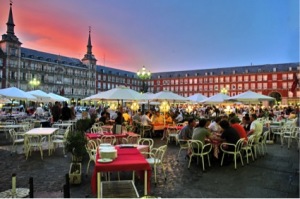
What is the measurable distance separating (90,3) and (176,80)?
2698 inches

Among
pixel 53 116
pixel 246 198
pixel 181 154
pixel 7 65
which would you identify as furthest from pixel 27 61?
pixel 246 198

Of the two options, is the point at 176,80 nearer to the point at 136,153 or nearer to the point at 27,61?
the point at 27,61

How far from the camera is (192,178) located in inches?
217

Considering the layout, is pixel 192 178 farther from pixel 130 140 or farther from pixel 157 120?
pixel 157 120

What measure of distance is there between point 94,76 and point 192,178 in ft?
231

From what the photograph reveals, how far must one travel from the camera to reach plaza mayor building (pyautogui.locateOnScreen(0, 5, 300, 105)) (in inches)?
2069

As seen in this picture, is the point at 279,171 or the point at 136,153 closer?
the point at 136,153

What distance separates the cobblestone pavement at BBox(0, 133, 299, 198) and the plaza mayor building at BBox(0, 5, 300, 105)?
4419cm

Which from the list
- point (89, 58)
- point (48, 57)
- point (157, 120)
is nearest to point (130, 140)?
point (157, 120)

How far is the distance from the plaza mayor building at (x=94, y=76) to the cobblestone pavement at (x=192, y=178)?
44188 millimetres

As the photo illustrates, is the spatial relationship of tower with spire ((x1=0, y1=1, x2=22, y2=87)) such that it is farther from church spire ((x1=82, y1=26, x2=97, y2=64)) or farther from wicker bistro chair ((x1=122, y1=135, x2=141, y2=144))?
wicker bistro chair ((x1=122, y1=135, x2=141, y2=144))

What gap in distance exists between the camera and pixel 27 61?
56688mm

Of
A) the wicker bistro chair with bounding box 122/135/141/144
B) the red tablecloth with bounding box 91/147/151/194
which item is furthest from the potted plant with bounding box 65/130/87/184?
the wicker bistro chair with bounding box 122/135/141/144

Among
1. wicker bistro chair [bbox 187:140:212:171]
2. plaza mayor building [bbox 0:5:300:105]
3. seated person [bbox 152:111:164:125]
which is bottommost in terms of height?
wicker bistro chair [bbox 187:140:212:171]
